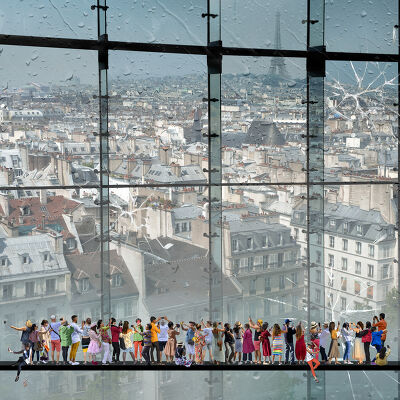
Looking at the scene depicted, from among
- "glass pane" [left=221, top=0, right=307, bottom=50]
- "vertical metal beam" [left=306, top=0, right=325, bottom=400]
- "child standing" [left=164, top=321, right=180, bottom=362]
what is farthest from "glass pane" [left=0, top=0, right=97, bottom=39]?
"child standing" [left=164, top=321, right=180, bottom=362]

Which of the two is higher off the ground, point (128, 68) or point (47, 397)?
point (128, 68)

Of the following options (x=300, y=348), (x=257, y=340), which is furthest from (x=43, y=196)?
(x=300, y=348)

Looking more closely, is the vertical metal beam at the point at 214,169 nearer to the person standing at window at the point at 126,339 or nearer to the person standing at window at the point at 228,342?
the person standing at window at the point at 228,342

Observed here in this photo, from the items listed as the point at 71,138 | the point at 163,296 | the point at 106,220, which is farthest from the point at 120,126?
the point at 163,296

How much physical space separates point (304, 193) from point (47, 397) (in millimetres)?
4312

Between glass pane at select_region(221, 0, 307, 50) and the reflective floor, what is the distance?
437cm

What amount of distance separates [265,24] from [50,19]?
114 inches

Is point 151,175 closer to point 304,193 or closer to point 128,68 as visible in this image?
point 128,68

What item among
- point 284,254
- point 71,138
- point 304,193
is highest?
point 71,138

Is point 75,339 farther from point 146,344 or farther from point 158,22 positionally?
point 158,22

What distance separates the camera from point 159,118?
380 inches

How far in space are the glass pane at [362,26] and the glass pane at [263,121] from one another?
2.67 feet

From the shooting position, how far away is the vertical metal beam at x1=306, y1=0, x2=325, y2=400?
8984 millimetres

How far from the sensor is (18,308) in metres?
9.38
